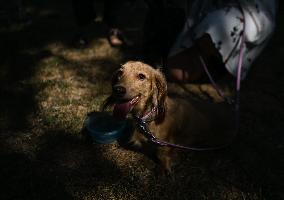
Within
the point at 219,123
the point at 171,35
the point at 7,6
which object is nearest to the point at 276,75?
the point at 171,35

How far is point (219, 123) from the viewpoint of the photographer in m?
4.78

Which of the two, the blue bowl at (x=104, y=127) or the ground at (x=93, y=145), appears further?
the blue bowl at (x=104, y=127)

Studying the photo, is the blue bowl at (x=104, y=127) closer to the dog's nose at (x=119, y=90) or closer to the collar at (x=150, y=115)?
the collar at (x=150, y=115)

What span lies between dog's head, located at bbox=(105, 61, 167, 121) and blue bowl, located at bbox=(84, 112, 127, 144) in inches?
31.2

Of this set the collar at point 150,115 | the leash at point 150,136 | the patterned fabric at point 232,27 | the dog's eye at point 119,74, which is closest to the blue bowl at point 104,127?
the leash at point 150,136

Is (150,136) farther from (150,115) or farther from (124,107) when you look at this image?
(124,107)

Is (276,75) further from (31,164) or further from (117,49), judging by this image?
(31,164)

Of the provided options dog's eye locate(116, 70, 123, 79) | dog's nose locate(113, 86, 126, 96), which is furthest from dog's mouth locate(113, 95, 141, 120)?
dog's eye locate(116, 70, 123, 79)

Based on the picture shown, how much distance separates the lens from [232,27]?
5980mm

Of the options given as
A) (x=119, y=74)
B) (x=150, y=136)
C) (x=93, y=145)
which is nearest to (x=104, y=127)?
(x=93, y=145)

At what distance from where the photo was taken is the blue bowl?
4.94 m

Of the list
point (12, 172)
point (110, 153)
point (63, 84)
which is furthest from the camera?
point (63, 84)

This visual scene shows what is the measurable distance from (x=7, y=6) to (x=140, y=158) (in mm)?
5076

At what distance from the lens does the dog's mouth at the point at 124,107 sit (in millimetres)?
4109
